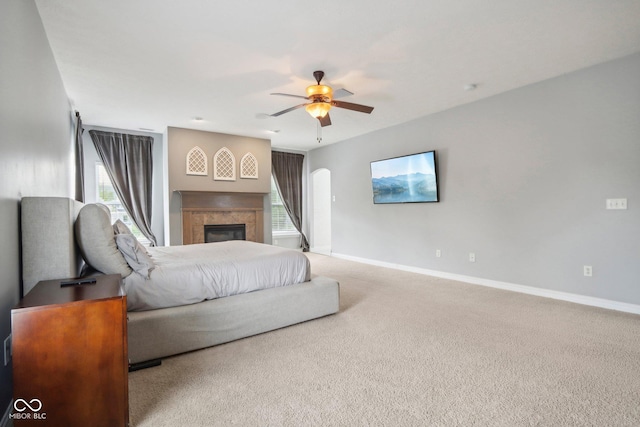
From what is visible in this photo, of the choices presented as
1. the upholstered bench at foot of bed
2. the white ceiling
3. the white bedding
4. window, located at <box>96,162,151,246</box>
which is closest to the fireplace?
window, located at <box>96,162,151,246</box>

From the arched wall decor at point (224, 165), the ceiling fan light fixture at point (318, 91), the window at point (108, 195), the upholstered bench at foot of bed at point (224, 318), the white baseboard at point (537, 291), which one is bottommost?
the white baseboard at point (537, 291)

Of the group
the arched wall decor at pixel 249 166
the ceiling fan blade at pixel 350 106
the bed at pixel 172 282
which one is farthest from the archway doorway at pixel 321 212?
the bed at pixel 172 282

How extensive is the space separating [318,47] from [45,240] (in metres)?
2.60

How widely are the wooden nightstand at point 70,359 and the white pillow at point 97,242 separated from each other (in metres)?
0.73

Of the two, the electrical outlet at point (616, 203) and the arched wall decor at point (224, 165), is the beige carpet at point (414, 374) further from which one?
the arched wall decor at point (224, 165)

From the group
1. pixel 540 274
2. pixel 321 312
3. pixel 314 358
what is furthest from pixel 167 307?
pixel 540 274

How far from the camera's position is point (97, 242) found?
2199 mm

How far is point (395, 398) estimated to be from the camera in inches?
71.6

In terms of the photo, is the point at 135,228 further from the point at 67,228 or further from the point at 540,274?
the point at 540,274

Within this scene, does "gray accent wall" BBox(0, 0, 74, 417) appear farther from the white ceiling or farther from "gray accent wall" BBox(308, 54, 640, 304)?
"gray accent wall" BBox(308, 54, 640, 304)

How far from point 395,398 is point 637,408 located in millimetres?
1302

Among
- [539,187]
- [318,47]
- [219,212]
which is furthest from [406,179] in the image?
[219,212]

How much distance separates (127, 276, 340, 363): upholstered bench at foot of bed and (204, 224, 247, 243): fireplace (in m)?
3.57

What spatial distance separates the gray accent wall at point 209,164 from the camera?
564 centimetres
